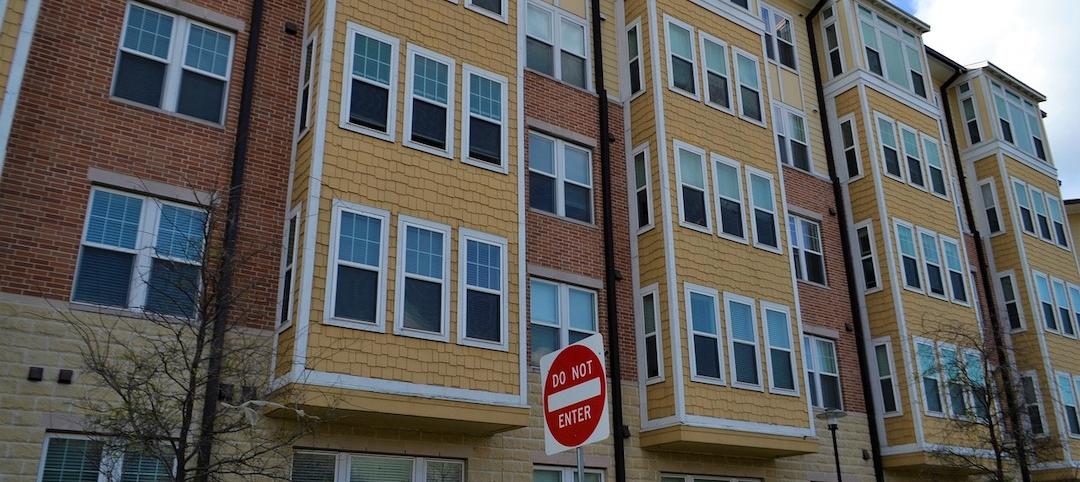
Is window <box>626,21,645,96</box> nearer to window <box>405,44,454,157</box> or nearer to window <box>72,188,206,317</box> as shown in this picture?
window <box>405,44,454,157</box>

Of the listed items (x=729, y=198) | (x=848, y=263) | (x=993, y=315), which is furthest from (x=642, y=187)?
(x=993, y=315)

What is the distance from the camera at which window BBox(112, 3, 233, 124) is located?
574 inches

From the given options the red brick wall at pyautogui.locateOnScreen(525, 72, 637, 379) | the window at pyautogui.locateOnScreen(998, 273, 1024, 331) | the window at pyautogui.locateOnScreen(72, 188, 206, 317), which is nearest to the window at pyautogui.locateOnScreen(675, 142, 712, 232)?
the red brick wall at pyautogui.locateOnScreen(525, 72, 637, 379)

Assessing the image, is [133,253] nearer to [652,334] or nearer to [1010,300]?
[652,334]

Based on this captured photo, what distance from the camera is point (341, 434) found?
14211 millimetres

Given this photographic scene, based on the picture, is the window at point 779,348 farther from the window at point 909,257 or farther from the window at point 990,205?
the window at point 990,205

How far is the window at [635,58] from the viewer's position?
68.6ft

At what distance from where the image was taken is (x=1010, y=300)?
28.6 metres

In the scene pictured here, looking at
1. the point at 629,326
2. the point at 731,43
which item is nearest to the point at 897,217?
the point at 731,43

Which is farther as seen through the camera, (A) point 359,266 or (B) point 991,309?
(B) point 991,309

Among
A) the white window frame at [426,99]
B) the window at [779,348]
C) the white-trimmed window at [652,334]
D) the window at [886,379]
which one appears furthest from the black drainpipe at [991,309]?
the white window frame at [426,99]

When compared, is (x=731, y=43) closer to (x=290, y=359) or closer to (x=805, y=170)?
(x=805, y=170)

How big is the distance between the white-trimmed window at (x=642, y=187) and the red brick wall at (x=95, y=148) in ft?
24.9

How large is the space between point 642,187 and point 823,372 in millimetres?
6746
